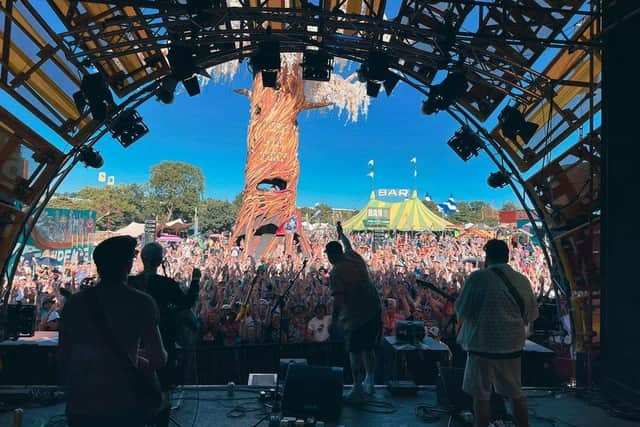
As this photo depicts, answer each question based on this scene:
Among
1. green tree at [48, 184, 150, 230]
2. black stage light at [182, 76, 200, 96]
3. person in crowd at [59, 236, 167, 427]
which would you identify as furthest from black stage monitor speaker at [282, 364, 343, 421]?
green tree at [48, 184, 150, 230]

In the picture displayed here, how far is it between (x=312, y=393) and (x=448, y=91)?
12.9 ft

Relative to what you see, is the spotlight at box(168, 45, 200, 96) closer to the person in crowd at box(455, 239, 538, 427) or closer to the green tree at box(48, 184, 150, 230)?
the person in crowd at box(455, 239, 538, 427)

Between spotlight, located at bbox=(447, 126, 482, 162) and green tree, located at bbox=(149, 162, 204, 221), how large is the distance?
1422 inches

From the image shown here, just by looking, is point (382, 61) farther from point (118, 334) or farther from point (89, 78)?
point (118, 334)

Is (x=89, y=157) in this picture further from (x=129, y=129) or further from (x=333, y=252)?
(x=333, y=252)

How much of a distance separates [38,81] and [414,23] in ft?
14.9

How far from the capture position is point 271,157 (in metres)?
17.7

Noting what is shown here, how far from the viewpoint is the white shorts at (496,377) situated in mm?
2881

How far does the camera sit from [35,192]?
4.93 m

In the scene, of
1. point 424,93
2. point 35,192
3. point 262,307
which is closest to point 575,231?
point 424,93

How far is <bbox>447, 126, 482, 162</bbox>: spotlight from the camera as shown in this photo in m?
6.41

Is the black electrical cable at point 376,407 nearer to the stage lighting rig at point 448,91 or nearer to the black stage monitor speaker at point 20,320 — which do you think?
the black stage monitor speaker at point 20,320

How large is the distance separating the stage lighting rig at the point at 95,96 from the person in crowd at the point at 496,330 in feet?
14.4

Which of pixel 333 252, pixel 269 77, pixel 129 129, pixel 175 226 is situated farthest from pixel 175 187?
pixel 333 252
